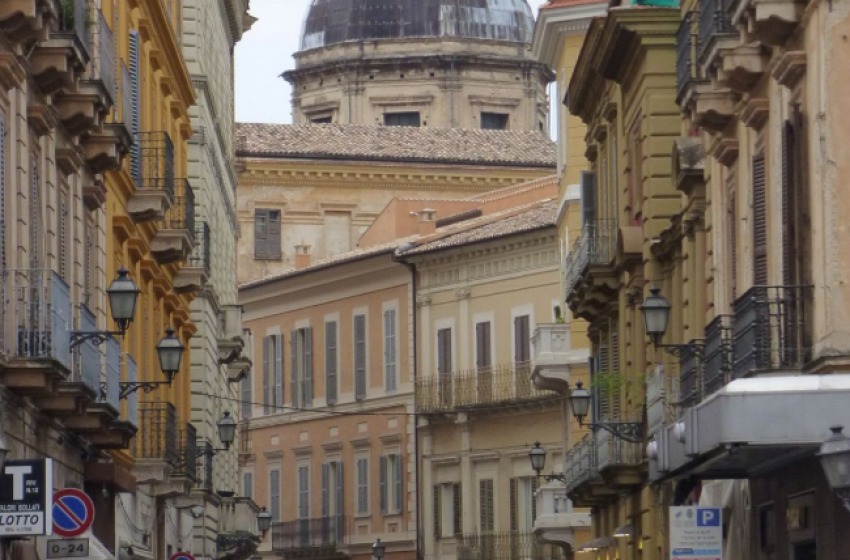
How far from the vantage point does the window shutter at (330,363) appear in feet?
250

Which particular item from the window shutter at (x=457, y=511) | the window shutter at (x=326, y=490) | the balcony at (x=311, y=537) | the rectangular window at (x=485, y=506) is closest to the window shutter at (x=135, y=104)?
the rectangular window at (x=485, y=506)

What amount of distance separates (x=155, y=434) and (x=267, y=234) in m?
47.4

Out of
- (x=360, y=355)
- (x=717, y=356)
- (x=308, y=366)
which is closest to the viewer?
(x=717, y=356)

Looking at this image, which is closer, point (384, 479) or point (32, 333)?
point (32, 333)

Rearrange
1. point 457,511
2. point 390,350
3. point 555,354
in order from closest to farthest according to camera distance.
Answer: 1. point 555,354
2. point 457,511
3. point 390,350

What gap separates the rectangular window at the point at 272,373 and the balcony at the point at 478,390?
7.07m

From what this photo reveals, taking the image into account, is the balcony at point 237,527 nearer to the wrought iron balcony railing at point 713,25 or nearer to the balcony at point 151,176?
the balcony at point 151,176

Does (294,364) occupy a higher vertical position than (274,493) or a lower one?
higher

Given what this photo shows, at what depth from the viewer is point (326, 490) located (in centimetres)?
7712

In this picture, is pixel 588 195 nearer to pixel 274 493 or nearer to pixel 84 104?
pixel 84 104

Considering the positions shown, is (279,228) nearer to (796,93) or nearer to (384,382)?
(384,382)

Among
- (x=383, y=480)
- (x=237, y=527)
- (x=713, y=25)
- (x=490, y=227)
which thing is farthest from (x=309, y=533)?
(x=713, y=25)

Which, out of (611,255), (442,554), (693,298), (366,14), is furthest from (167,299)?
(366,14)

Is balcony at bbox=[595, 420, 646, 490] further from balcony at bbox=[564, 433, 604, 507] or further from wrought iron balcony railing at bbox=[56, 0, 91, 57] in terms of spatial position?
wrought iron balcony railing at bbox=[56, 0, 91, 57]
